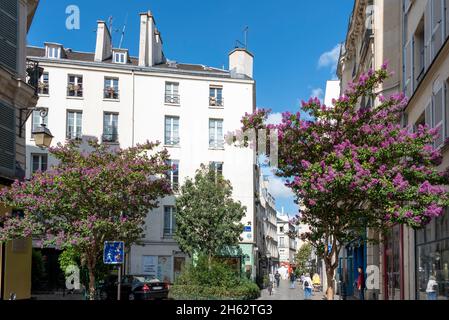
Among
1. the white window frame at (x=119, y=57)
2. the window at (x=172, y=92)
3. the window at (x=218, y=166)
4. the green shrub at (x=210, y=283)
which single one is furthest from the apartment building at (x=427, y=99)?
the white window frame at (x=119, y=57)

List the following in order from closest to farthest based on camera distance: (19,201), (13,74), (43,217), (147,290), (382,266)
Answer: (13,74) → (19,201) → (43,217) → (382,266) → (147,290)

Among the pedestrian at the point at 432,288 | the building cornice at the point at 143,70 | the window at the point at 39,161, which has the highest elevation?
the building cornice at the point at 143,70

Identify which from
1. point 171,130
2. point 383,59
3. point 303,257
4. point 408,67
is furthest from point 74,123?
point 303,257

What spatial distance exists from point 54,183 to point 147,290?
34.1 ft

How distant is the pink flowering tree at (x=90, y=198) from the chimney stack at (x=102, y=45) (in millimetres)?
24349

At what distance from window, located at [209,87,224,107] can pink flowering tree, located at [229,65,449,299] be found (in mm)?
29760

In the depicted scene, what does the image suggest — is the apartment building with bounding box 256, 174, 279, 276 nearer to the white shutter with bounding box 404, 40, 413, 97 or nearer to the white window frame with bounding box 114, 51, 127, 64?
the white window frame with bounding box 114, 51, 127, 64

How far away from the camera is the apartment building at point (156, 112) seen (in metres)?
41.6

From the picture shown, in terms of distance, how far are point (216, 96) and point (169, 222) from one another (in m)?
10.1

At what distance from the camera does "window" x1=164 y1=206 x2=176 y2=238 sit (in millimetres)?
41969

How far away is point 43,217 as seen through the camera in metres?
19.4

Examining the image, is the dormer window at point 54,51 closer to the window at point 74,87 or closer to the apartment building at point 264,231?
the window at point 74,87

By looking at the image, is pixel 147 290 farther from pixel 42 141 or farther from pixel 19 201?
pixel 42 141
